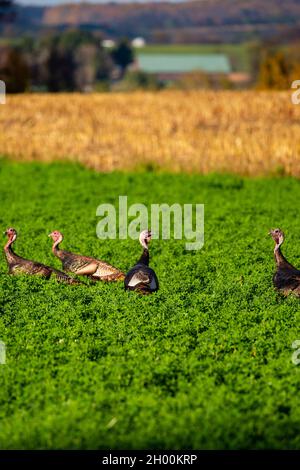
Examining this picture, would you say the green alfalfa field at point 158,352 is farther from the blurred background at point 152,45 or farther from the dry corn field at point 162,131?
the blurred background at point 152,45

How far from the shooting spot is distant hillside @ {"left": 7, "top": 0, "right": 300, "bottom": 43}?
111562 mm

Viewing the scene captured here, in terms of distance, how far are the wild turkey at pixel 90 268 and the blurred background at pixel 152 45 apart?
5345 centimetres

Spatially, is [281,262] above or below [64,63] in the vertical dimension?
below

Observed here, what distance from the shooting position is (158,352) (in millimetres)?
7746

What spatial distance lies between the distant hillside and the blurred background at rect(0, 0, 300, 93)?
169 mm

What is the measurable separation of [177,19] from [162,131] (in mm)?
117812

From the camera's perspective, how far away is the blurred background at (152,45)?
A: 289 ft

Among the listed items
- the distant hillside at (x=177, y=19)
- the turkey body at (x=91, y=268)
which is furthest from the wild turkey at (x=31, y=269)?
the distant hillside at (x=177, y=19)

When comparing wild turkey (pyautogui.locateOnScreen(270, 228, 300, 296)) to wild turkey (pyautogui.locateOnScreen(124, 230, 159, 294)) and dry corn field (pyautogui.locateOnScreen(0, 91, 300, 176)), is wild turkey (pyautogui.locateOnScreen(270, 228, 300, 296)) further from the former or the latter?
dry corn field (pyautogui.locateOnScreen(0, 91, 300, 176))

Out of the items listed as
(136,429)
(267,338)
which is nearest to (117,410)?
(136,429)

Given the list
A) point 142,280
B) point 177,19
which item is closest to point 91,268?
point 142,280

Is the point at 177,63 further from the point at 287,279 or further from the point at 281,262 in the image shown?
the point at 287,279
